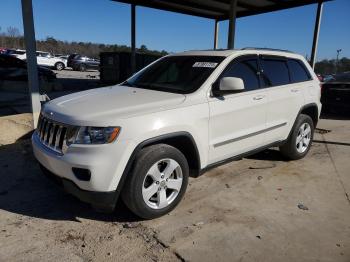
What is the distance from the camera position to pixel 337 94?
31.2ft

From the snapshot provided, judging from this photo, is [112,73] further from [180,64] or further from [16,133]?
[180,64]

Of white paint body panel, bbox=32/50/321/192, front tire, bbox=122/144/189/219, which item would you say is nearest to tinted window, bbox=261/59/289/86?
white paint body panel, bbox=32/50/321/192

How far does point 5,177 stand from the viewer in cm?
446

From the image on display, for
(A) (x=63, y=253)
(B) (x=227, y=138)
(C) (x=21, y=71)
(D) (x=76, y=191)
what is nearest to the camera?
(A) (x=63, y=253)

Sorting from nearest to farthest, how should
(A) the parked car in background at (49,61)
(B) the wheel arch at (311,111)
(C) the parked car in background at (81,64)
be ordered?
(B) the wheel arch at (311,111)
(A) the parked car in background at (49,61)
(C) the parked car in background at (81,64)

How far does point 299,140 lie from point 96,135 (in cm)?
370

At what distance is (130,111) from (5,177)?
2468 millimetres

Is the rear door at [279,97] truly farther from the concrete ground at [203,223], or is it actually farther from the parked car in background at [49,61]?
the parked car in background at [49,61]

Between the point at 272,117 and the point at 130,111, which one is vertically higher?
the point at 130,111

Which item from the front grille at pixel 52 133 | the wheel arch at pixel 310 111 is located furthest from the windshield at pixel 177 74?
the wheel arch at pixel 310 111

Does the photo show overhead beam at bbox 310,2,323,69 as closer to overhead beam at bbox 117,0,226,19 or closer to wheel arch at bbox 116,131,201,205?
overhead beam at bbox 117,0,226,19

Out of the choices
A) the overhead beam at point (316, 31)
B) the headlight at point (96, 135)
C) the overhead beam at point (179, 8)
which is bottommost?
the headlight at point (96, 135)

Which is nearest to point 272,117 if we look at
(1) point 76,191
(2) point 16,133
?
(1) point 76,191

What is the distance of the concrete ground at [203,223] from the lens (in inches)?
113
